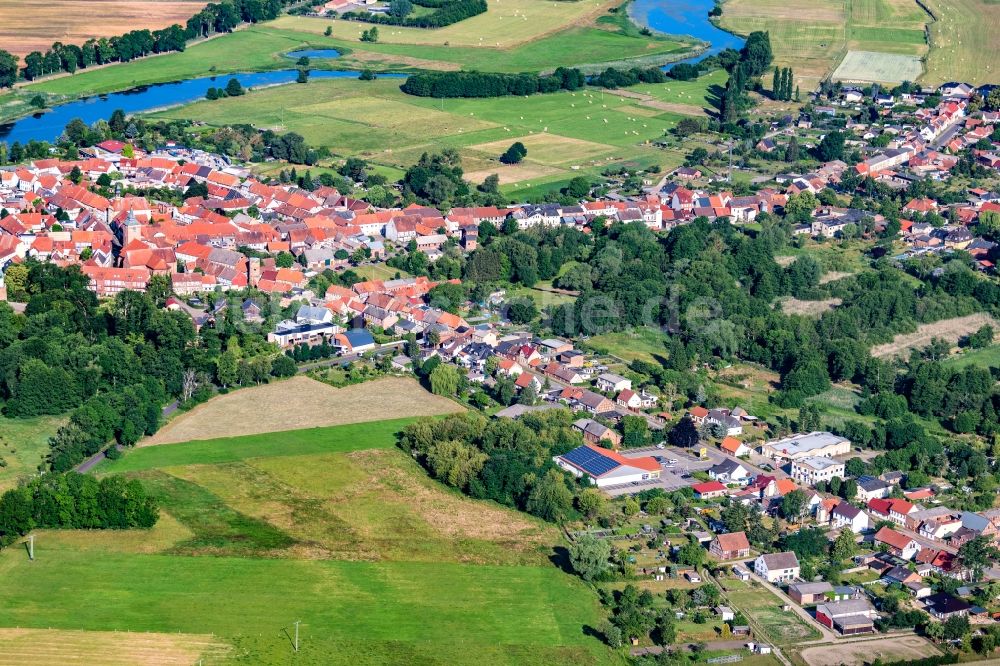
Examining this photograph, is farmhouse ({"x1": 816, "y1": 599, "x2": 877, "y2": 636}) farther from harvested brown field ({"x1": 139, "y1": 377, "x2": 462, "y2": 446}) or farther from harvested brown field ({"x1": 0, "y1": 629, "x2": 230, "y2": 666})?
harvested brown field ({"x1": 139, "y1": 377, "x2": 462, "y2": 446})

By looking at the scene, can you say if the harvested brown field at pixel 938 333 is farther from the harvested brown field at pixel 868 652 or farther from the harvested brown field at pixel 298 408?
the harvested brown field at pixel 868 652

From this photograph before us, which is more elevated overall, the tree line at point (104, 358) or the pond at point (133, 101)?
the pond at point (133, 101)

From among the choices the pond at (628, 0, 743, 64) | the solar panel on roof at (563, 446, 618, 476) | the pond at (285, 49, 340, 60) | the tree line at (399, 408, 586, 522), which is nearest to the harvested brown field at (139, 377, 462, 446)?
the tree line at (399, 408, 586, 522)

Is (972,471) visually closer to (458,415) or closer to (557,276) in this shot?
(458,415)

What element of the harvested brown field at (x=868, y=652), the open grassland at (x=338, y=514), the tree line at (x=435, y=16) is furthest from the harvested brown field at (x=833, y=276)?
the tree line at (x=435, y=16)

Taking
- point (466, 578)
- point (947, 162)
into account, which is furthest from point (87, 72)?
point (466, 578)

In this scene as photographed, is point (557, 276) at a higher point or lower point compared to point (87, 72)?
lower
